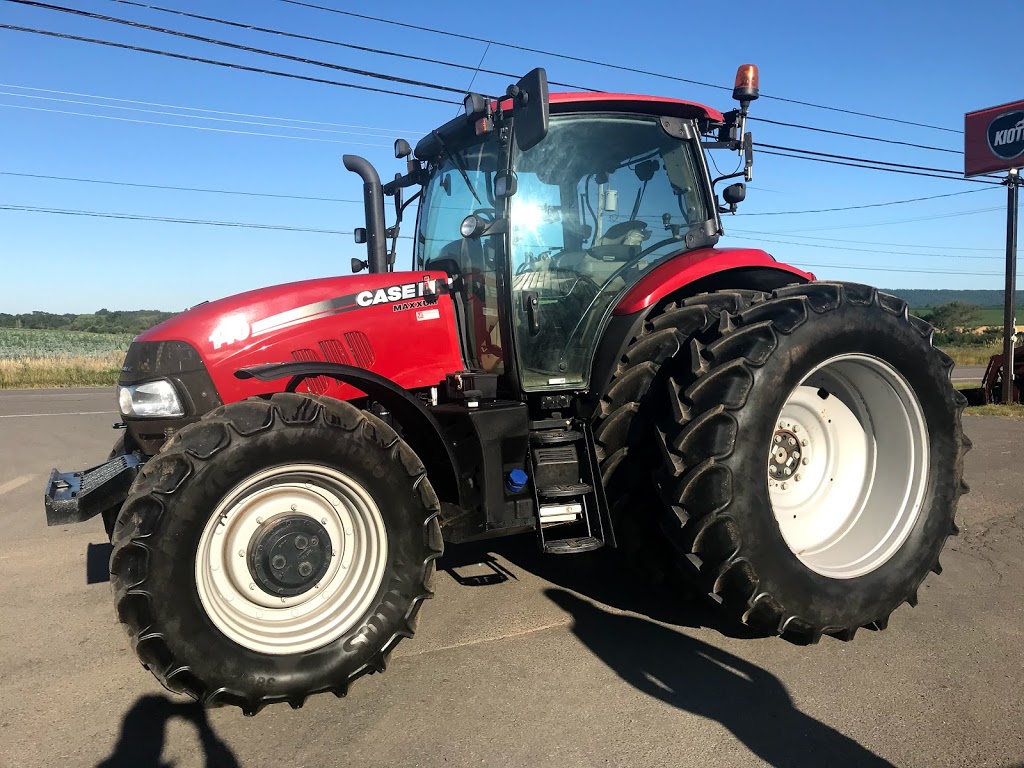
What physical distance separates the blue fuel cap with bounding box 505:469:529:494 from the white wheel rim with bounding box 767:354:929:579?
117 cm

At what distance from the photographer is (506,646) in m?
3.18

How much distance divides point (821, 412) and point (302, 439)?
2557 mm

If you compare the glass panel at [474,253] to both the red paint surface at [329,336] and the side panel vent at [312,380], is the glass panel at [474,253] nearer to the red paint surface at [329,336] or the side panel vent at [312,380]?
the red paint surface at [329,336]

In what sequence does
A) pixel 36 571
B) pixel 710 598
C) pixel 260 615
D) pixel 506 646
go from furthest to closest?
pixel 36 571, pixel 506 646, pixel 710 598, pixel 260 615

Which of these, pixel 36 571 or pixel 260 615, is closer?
pixel 260 615

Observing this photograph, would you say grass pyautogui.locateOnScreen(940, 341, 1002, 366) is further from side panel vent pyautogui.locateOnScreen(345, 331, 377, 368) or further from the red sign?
side panel vent pyautogui.locateOnScreen(345, 331, 377, 368)

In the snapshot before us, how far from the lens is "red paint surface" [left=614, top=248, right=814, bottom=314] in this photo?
3518mm

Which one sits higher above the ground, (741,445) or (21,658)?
(741,445)

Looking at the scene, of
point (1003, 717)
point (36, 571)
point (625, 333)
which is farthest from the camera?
point (36, 571)

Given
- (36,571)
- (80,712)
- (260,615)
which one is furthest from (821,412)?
(36,571)

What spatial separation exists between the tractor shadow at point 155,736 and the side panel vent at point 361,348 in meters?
1.55

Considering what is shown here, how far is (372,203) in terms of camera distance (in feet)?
13.7

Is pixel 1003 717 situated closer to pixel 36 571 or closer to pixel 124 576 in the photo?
pixel 124 576

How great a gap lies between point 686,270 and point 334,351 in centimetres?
176
